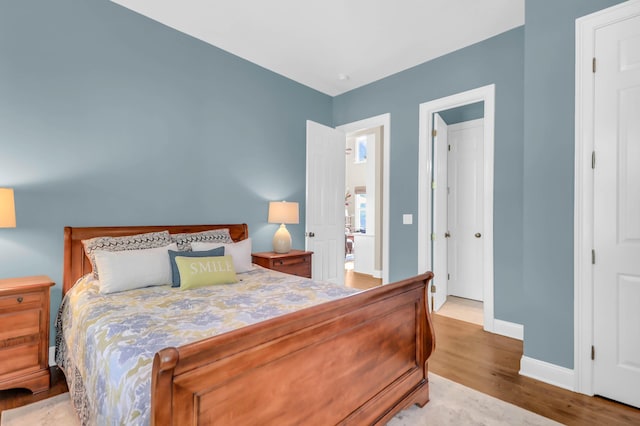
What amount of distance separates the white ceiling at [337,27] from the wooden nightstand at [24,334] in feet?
8.08

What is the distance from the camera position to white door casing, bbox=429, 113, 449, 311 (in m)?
3.82

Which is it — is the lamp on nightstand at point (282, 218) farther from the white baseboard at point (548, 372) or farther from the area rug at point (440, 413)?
the white baseboard at point (548, 372)

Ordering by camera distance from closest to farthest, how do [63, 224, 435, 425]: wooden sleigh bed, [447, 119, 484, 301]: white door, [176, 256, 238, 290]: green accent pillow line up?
[63, 224, 435, 425]: wooden sleigh bed, [176, 256, 238, 290]: green accent pillow, [447, 119, 484, 301]: white door

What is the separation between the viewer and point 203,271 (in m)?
2.36

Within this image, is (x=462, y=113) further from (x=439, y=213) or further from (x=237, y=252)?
(x=237, y=252)

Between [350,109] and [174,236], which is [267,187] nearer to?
[174,236]

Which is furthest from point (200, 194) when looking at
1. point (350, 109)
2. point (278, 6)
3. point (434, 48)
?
point (434, 48)

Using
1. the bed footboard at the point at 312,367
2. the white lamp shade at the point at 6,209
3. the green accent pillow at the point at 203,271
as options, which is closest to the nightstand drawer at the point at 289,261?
the green accent pillow at the point at 203,271

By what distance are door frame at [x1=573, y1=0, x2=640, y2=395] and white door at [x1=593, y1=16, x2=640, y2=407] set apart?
0.03 meters

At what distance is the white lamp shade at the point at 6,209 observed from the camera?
2.00 m

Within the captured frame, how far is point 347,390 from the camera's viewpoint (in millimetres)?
1492

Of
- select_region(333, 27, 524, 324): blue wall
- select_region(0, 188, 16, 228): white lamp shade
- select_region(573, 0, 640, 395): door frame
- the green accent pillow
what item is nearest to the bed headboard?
select_region(0, 188, 16, 228): white lamp shade

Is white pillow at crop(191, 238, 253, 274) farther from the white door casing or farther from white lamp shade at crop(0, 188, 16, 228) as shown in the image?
the white door casing

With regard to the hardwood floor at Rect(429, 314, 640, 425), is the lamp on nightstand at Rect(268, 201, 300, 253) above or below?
above
